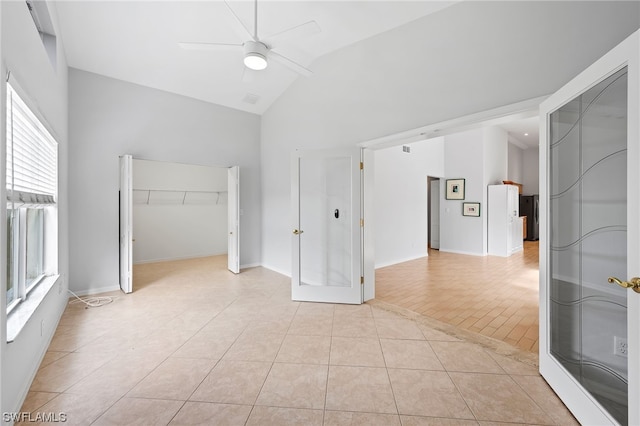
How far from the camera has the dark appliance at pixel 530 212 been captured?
8.75 meters

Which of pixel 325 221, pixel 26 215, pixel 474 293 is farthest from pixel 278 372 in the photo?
pixel 474 293

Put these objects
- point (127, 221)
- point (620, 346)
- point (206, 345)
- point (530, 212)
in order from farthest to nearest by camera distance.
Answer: point (530, 212)
point (127, 221)
point (206, 345)
point (620, 346)

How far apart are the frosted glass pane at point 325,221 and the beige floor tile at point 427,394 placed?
1.61m

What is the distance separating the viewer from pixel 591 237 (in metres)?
1.65

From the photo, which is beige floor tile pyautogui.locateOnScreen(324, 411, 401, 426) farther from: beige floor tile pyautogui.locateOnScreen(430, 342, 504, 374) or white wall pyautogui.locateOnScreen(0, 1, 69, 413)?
white wall pyautogui.locateOnScreen(0, 1, 69, 413)

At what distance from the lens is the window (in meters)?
1.80

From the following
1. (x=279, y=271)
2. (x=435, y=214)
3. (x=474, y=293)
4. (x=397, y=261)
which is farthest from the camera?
(x=435, y=214)

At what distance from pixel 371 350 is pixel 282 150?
3.71 m

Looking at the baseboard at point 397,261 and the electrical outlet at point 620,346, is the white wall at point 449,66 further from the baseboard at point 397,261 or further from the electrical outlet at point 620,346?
the baseboard at point 397,261

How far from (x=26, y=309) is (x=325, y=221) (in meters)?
2.94

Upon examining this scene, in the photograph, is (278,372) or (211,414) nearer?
(211,414)

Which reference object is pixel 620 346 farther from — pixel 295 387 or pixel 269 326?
pixel 269 326

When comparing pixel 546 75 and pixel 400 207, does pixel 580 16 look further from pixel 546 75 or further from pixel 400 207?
pixel 400 207

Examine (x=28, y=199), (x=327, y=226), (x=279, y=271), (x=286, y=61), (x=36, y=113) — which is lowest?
(x=279, y=271)
